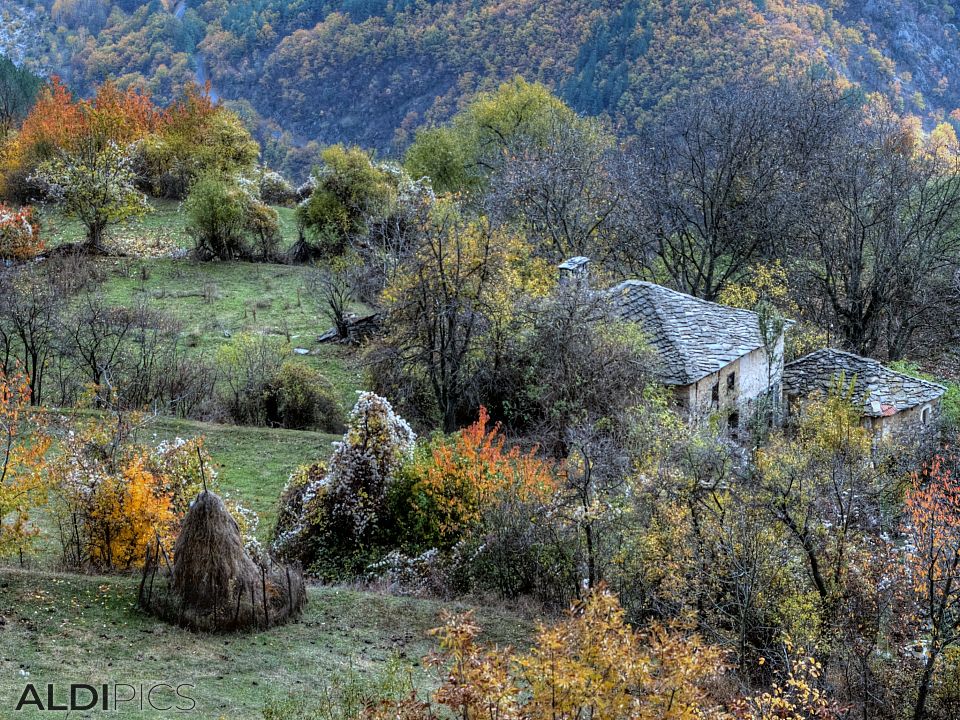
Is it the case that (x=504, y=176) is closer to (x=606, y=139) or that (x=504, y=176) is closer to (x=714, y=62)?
(x=606, y=139)

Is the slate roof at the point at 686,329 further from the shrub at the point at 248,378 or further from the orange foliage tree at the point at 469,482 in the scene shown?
the shrub at the point at 248,378

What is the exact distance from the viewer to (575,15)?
7675cm

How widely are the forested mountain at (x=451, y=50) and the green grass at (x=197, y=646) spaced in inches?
1981

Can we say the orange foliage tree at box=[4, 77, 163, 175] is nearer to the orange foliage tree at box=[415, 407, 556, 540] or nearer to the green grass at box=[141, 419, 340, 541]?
the green grass at box=[141, 419, 340, 541]

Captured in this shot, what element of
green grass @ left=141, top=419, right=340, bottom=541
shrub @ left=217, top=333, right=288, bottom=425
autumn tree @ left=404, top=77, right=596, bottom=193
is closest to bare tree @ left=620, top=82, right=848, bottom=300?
autumn tree @ left=404, top=77, right=596, bottom=193

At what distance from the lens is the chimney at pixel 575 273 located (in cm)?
2648

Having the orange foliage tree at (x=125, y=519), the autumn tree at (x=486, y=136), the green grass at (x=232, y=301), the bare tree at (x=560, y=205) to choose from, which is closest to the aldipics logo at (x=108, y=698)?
the orange foliage tree at (x=125, y=519)

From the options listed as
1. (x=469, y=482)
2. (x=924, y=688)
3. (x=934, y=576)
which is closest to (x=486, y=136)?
(x=469, y=482)

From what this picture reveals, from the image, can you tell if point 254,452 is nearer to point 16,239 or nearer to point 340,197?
point 16,239

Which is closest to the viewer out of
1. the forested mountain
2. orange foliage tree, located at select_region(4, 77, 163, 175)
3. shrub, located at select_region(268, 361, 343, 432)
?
shrub, located at select_region(268, 361, 343, 432)

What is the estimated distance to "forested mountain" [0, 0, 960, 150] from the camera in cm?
6475

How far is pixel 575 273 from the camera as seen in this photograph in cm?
2867

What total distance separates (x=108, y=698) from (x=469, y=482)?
7.90m

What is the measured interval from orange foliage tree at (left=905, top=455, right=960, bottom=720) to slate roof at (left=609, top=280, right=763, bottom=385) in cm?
775
